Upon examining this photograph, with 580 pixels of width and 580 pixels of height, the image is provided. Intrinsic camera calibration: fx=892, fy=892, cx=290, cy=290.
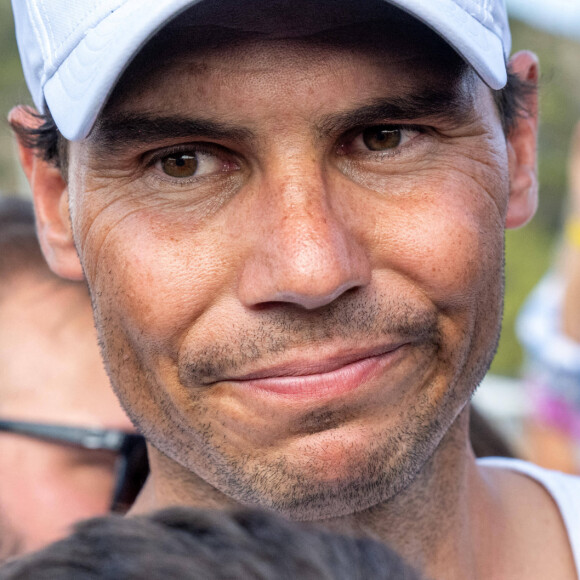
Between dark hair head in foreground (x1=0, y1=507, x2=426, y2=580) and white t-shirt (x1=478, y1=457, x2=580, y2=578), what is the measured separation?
108 centimetres

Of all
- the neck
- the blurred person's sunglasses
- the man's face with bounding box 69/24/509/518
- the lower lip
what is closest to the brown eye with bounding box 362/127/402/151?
the man's face with bounding box 69/24/509/518

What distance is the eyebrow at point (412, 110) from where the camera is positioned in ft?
5.50

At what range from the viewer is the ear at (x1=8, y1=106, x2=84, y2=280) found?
2180 millimetres

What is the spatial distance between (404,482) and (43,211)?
112 centimetres

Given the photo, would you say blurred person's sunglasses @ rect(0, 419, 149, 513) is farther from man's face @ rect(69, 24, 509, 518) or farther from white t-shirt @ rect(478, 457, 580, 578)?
white t-shirt @ rect(478, 457, 580, 578)

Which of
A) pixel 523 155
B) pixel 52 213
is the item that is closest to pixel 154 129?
pixel 52 213

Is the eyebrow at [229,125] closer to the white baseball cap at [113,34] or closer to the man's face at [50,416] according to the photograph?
the white baseball cap at [113,34]

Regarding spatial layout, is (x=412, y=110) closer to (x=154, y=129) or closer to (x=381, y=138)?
(x=381, y=138)

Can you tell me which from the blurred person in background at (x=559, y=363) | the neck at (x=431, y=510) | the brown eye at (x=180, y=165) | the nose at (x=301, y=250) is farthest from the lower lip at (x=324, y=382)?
the blurred person in background at (x=559, y=363)

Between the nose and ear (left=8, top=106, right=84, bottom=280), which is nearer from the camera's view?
the nose

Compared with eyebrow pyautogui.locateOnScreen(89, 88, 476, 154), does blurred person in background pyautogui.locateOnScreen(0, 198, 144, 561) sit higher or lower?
lower

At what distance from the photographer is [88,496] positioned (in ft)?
8.70

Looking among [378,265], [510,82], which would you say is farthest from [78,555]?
[510,82]

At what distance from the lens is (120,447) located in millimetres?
2635
